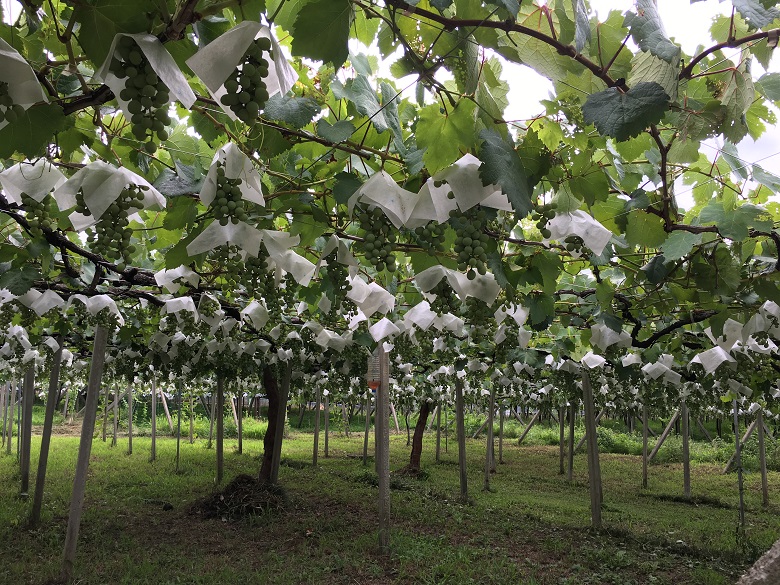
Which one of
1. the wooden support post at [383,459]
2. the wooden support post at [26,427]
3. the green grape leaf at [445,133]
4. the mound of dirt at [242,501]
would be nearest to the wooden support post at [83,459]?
the wooden support post at [383,459]

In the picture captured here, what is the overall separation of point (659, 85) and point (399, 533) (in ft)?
21.2

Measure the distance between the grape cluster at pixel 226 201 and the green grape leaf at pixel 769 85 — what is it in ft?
5.53

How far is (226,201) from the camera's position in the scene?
186 cm

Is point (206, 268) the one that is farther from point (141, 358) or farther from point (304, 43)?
point (141, 358)

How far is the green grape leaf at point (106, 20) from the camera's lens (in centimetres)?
119

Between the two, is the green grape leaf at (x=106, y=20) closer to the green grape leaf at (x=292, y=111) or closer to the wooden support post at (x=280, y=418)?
the green grape leaf at (x=292, y=111)

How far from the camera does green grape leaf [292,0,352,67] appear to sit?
1.32 m

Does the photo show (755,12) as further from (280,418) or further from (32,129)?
(280,418)

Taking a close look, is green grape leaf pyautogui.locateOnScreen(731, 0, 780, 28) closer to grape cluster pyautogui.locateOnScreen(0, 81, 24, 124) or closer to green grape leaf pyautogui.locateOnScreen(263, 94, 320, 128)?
green grape leaf pyautogui.locateOnScreen(263, 94, 320, 128)

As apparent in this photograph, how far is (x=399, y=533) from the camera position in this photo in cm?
700

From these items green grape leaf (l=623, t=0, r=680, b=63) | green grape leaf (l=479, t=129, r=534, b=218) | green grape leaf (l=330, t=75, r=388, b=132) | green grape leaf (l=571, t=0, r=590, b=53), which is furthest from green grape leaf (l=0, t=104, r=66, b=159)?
green grape leaf (l=623, t=0, r=680, b=63)

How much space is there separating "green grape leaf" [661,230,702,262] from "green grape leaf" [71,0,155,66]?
2266mm

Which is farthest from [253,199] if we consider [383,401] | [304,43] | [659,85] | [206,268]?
[383,401]

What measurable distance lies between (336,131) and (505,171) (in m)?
0.65
